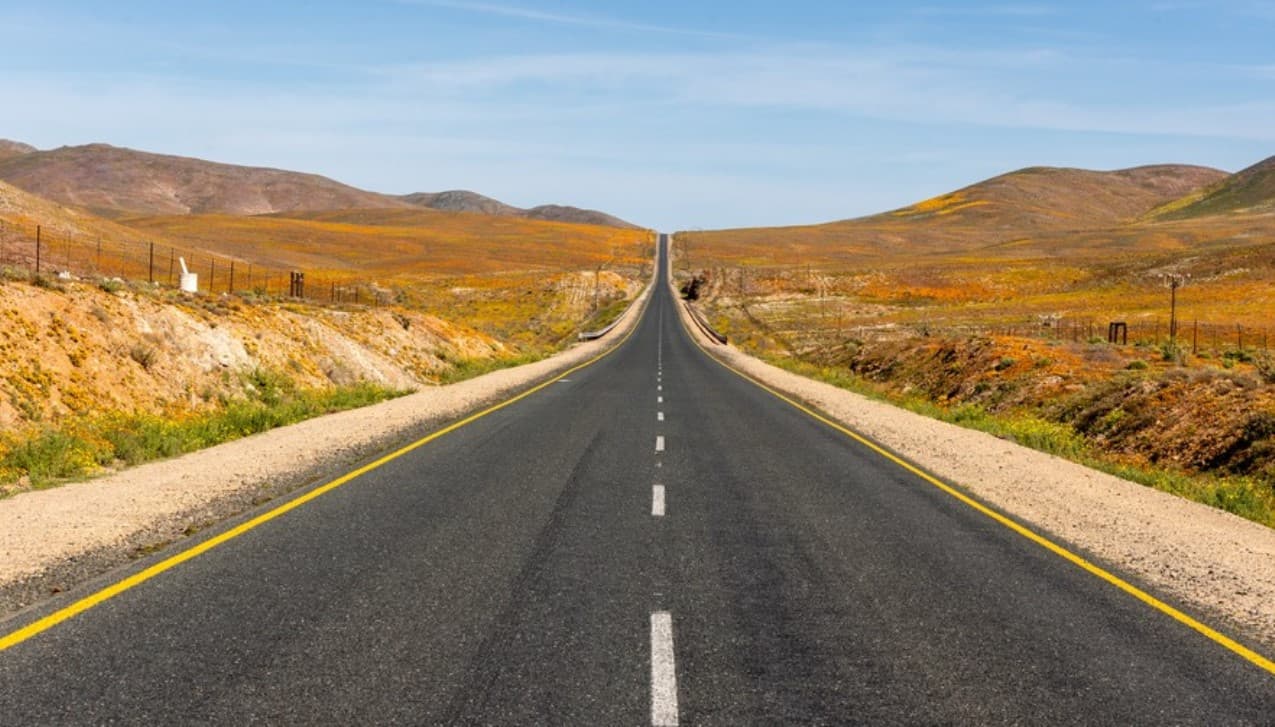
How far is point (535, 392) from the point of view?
27.0 metres

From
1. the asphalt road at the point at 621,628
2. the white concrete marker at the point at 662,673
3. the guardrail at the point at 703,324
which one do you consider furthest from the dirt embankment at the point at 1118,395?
the guardrail at the point at 703,324

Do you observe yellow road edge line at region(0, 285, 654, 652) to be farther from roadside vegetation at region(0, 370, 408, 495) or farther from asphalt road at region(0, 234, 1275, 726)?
roadside vegetation at region(0, 370, 408, 495)

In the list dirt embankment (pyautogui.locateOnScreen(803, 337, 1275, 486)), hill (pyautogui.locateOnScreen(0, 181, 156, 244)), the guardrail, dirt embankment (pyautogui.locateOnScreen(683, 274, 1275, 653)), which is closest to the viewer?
dirt embankment (pyautogui.locateOnScreen(683, 274, 1275, 653))

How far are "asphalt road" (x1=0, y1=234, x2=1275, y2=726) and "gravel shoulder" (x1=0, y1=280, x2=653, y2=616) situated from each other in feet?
2.28

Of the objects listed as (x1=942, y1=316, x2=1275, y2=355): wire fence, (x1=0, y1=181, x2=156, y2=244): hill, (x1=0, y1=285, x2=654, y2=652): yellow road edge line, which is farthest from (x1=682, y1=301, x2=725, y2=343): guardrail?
(x1=0, y1=181, x2=156, y2=244): hill

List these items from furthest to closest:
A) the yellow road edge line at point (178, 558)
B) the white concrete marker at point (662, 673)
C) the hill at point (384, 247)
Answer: the hill at point (384, 247)
the yellow road edge line at point (178, 558)
the white concrete marker at point (662, 673)

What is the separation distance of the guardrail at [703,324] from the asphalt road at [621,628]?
5450cm

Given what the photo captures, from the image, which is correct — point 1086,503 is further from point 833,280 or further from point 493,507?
point 833,280

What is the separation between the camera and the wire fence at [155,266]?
64.5 meters

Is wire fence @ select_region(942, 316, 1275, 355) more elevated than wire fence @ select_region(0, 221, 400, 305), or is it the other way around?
wire fence @ select_region(0, 221, 400, 305)

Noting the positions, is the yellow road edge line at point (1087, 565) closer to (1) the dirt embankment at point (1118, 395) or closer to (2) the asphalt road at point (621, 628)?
(2) the asphalt road at point (621, 628)

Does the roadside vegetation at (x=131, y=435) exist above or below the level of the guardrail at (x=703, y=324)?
below

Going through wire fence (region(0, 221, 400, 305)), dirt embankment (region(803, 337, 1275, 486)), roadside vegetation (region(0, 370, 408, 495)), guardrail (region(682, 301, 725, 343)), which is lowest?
roadside vegetation (region(0, 370, 408, 495))

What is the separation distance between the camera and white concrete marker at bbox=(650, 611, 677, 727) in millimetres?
4773
